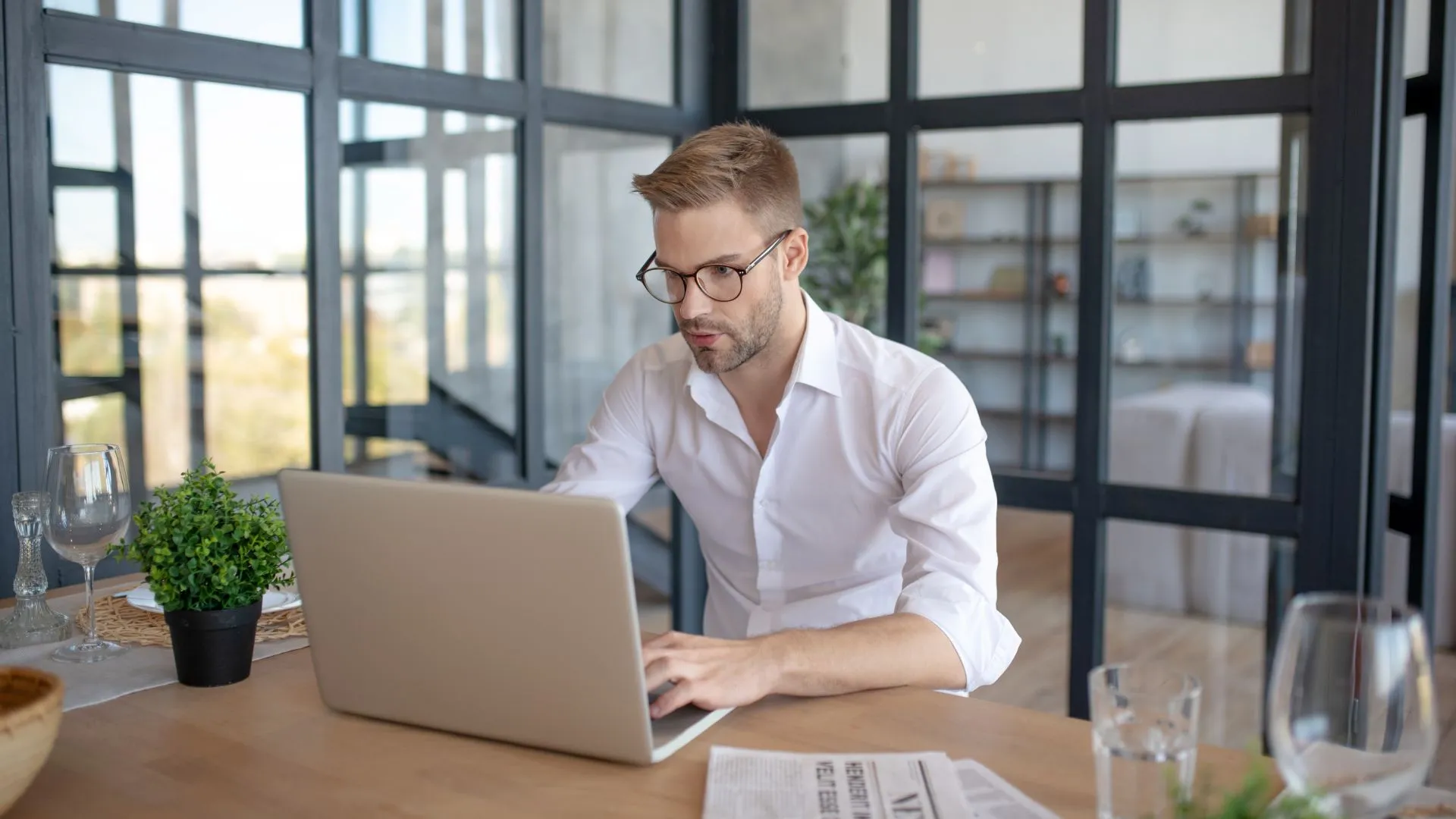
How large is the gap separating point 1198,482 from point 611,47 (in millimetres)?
1669

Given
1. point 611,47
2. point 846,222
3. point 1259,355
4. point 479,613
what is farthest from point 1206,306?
point 479,613

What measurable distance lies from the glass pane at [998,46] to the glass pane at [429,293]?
98cm

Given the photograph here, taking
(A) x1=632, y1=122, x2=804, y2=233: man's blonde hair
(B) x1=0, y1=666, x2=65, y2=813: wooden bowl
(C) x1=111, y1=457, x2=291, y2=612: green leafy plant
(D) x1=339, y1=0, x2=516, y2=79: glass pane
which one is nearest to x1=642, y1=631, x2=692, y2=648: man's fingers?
(C) x1=111, y1=457, x2=291, y2=612: green leafy plant

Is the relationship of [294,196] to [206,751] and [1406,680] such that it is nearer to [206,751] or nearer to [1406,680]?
[206,751]

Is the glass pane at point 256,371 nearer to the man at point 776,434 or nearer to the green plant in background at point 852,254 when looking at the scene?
the man at point 776,434

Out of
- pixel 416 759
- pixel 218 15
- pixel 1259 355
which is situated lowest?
pixel 416 759

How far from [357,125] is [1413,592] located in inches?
91.5

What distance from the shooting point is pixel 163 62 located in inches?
87.4

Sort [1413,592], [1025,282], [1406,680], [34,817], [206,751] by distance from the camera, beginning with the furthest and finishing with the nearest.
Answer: [1025,282], [1413,592], [206,751], [34,817], [1406,680]

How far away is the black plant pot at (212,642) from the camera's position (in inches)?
56.9

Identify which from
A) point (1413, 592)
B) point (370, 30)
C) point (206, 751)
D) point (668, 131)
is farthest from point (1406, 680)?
point (668, 131)

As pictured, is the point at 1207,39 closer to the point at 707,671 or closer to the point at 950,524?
the point at 950,524

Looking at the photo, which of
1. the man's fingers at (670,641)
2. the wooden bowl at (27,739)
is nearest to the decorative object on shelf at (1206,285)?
the man's fingers at (670,641)

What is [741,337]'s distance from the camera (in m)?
2.02
